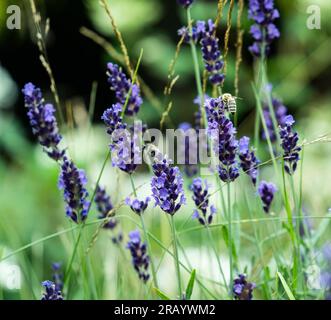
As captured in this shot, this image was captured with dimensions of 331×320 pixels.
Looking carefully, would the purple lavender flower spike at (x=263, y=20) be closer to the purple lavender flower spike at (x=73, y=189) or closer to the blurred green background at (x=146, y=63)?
the purple lavender flower spike at (x=73, y=189)

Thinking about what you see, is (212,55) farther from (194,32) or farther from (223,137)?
(223,137)

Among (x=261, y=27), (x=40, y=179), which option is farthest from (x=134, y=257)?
(x=40, y=179)

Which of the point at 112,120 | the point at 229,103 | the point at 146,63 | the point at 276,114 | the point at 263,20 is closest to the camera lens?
the point at 112,120

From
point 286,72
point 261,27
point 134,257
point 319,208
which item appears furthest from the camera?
point 286,72

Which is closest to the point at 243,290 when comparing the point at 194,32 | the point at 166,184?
the point at 166,184

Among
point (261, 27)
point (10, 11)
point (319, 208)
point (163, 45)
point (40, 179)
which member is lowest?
point (319, 208)
